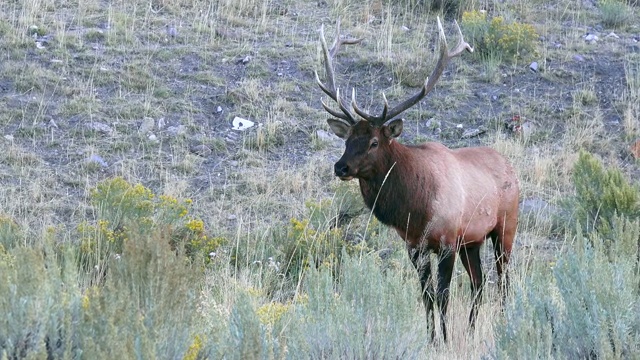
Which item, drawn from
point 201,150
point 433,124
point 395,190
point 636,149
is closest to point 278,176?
point 201,150

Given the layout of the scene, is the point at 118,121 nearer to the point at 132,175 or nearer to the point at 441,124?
the point at 132,175

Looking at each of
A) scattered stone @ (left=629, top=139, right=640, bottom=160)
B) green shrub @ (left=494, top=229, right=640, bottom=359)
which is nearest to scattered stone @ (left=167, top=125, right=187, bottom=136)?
scattered stone @ (left=629, top=139, right=640, bottom=160)

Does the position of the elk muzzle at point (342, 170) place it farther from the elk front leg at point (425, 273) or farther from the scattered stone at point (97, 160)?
the scattered stone at point (97, 160)

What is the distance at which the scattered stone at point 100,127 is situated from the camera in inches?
481

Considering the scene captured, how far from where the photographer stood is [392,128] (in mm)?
8414

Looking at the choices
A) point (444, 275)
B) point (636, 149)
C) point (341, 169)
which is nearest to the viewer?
point (341, 169)

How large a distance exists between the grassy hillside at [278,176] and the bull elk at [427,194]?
1.00 feet

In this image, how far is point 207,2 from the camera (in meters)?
15.1

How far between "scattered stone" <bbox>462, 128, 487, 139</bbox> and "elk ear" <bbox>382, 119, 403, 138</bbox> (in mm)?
4371

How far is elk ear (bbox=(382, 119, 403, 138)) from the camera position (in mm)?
8355

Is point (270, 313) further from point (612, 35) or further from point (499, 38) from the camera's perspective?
point (612, 35)

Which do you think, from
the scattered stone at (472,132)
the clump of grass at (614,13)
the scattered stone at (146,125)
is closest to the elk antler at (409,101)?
the scattered stone at (472,132)

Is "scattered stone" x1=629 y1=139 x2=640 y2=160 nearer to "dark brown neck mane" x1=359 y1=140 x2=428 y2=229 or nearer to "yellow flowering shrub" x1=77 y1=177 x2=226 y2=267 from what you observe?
"dark brown neck mane" x1=359 y1=140 x2=428 y2=229

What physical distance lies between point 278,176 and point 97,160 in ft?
5.92
